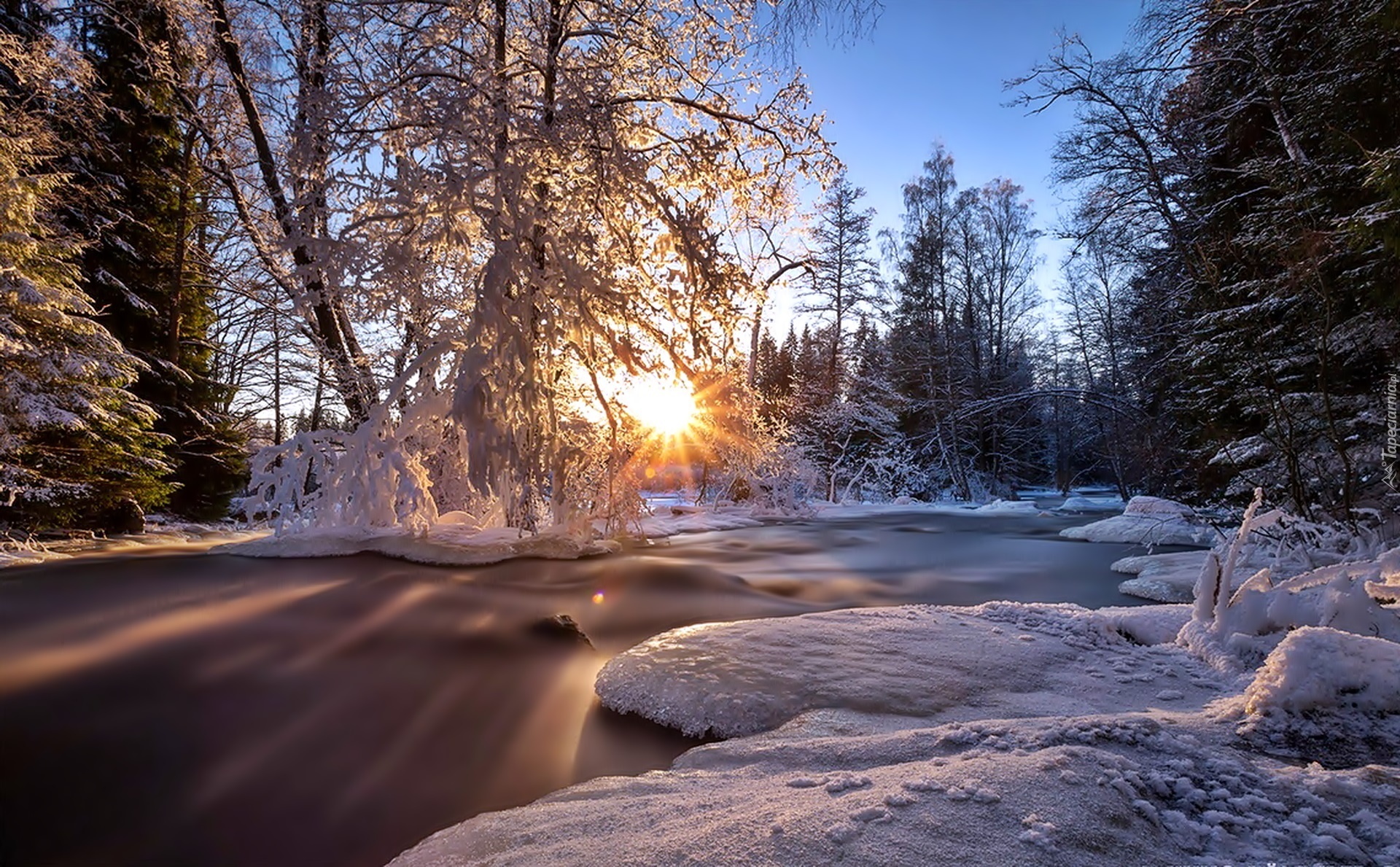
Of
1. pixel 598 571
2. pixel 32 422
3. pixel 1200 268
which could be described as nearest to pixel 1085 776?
pixel 598 571

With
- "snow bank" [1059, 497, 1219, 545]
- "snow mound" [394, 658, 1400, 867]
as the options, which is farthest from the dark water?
"snow bank" [1059, 497, 1219, 545]

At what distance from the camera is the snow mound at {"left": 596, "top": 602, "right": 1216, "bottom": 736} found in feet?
8.90

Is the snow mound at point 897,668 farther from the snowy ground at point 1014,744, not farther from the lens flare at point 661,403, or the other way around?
the lens flare at point 661,403

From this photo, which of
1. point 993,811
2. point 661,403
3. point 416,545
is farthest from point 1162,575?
point 416,545

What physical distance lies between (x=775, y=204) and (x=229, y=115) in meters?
8.62

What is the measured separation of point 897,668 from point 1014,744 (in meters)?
1.17

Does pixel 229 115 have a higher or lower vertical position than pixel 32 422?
higher

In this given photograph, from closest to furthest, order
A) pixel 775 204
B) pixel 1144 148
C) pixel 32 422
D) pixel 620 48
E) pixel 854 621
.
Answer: pixel 854 621 → pixel 620 48 → pixel 775 204 → pixel 32 422 → pixel 1144 148

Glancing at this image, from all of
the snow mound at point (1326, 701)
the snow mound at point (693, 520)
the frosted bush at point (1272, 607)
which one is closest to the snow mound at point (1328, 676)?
the snow mound at point (1326, 701)

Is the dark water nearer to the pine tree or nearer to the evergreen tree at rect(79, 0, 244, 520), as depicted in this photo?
the pine tree

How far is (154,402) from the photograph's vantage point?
11.1m

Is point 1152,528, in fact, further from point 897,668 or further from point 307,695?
point 307,695

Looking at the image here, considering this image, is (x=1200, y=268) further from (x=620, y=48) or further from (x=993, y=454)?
(x=993, y=454)

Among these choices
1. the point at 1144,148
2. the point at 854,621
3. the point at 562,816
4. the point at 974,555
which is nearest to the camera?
the point at 562,816
